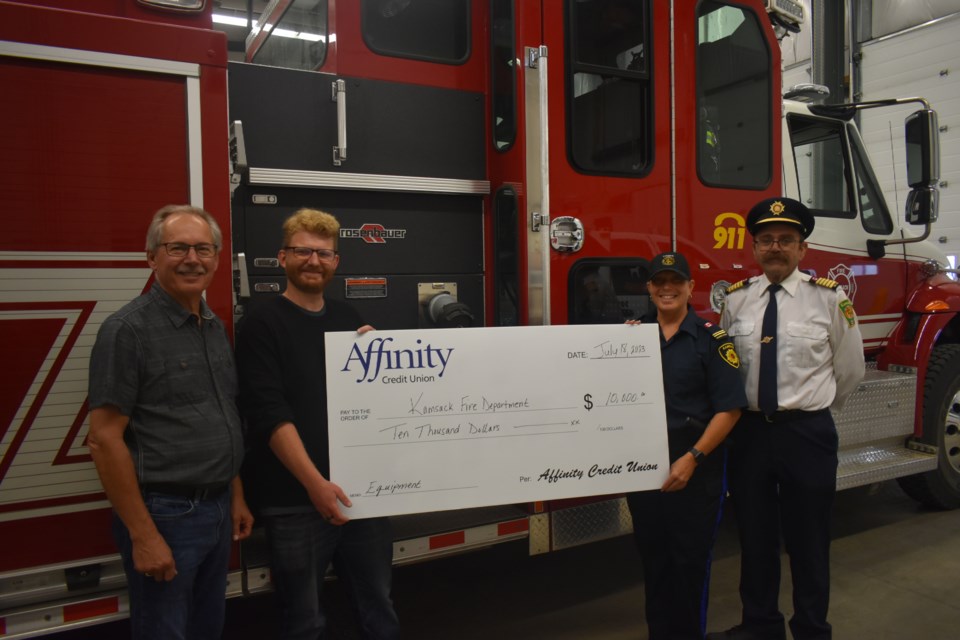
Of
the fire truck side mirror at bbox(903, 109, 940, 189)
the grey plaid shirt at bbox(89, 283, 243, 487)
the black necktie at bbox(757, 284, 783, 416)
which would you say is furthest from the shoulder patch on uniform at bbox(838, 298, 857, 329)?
the grey plaid shirt at bbox(89, 283, 243, 487)

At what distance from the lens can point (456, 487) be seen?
243 centimetres

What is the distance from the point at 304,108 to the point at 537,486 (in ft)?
5.89

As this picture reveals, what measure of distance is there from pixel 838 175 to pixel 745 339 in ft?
7.87

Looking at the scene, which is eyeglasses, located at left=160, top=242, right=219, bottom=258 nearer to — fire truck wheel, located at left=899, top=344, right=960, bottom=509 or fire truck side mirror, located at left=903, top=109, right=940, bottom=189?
fire truck side mirror, located at left=903, top=109, right=940, bottom=189

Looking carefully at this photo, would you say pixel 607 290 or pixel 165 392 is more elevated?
pixel 607 290

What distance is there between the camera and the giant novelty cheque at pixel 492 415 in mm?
2273

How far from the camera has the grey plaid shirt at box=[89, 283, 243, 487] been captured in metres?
1.74

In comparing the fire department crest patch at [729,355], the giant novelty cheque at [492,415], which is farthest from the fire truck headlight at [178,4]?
the fire department crest patch at [729,355]

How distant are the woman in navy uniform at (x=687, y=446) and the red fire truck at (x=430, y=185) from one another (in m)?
0.49

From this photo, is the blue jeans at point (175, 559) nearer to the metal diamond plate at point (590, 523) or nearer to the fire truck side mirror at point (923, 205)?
the metal diamond plate at point (590, 523)

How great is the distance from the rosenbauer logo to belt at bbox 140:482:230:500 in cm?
128

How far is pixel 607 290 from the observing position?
10.2 ft

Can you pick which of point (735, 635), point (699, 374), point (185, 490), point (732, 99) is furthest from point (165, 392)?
point (732, 99)

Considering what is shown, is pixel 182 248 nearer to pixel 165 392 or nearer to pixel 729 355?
pixel 165 392
